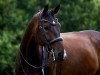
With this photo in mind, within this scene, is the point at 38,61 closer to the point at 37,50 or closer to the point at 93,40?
the point at 37,50

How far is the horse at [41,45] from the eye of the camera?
6.91 meters

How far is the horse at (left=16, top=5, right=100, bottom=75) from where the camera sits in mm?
6938

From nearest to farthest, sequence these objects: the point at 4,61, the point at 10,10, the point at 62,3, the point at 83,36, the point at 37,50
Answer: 1. the point at 37,50
2. the point at 83,36
3. the point at 4,61
4. the point at 10,10
5. the point at 62,3

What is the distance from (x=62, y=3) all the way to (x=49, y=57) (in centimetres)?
537

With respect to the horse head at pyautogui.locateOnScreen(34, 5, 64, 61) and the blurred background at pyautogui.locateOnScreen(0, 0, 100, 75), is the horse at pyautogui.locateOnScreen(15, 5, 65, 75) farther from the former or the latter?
the blurred background at pyautogui.locateOnScreen(0, 0, 100, 75)

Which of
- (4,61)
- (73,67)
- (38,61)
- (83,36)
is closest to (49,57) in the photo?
(38,61)

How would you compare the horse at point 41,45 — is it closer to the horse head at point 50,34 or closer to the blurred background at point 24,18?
the horse head at point 50,34

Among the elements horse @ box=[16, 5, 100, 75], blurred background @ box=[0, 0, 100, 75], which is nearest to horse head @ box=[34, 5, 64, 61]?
horse @ box=[16, 5, 100, 75]

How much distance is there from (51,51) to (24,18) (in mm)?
4596

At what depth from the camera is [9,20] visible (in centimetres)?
1103

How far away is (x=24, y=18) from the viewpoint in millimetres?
11484

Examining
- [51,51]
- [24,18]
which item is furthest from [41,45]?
[24,18]

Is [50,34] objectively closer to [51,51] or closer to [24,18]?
[51,51]

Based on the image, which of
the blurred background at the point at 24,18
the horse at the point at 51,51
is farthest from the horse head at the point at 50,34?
the blurred background at the point at 24,18
